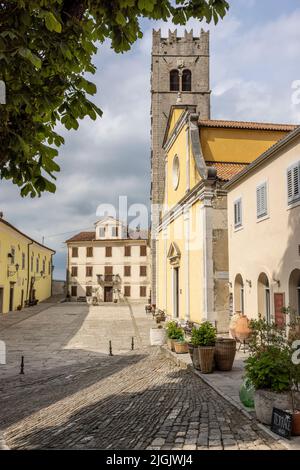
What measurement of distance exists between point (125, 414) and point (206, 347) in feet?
12.9

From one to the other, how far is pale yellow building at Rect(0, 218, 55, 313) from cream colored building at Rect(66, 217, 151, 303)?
4.33 meters

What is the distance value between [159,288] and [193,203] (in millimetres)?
12224

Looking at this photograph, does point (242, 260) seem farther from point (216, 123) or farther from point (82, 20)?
point (82, 20)

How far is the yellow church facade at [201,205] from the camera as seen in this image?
18.6 m

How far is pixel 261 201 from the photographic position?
43.5 feet

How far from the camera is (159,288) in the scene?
31.6 m

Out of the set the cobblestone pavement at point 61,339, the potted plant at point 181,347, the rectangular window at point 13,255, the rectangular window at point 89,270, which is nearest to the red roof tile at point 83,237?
the rectangular window at point 89,270

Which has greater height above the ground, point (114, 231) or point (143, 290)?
point (114, 231)

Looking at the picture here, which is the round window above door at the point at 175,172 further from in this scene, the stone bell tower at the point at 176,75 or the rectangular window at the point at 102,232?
the rectangular window at the point at 102,232

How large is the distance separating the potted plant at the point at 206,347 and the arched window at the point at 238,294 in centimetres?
511

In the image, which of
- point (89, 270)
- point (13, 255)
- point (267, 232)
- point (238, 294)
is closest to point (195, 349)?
point (267, 232)

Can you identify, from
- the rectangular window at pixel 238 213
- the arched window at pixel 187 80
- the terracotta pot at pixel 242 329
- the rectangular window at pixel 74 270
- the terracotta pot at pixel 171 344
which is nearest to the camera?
the terracotta pot at pixel 242 329

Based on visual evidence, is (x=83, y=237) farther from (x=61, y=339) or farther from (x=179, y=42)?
(x=61, y=339)
